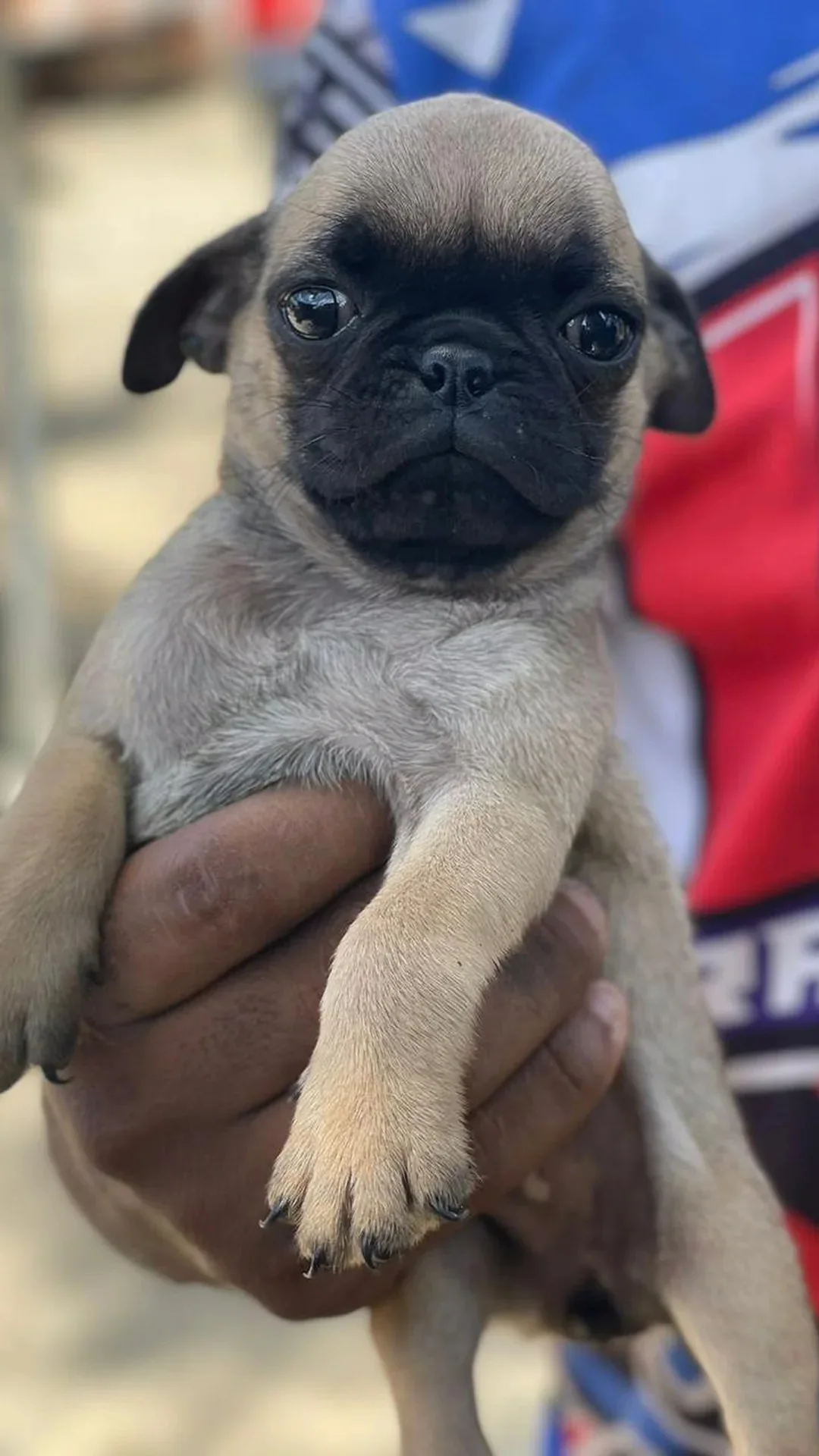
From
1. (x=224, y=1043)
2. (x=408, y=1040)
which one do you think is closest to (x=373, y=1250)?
(x=408, y=1040)

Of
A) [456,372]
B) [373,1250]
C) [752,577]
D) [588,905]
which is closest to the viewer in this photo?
[373,1250]

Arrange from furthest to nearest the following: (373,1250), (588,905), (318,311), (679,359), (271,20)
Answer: (271,20) < (679,359) < (588,905) < (318,311) < (373,1250)

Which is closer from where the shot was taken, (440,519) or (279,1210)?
(279,1210)

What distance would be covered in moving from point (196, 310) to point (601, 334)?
479 millimetres

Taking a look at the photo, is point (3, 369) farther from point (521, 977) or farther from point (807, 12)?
point (521, 977)

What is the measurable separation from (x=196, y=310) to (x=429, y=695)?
0.50 meters

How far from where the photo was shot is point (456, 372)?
50.7 inches

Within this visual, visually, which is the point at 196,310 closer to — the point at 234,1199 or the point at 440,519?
the point at 440,519

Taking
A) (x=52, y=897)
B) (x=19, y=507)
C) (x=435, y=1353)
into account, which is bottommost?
(x=435, y=1353)

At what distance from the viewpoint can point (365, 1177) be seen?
1.14 meters

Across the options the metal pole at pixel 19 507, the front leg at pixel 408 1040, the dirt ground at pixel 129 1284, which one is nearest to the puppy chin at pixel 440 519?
the front leg at pixel 408 1040

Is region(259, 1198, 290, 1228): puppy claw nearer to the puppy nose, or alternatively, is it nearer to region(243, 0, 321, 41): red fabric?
the puppy nose

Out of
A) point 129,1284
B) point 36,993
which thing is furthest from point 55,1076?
point 129,1284

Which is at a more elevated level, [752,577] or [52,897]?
[52,897]
